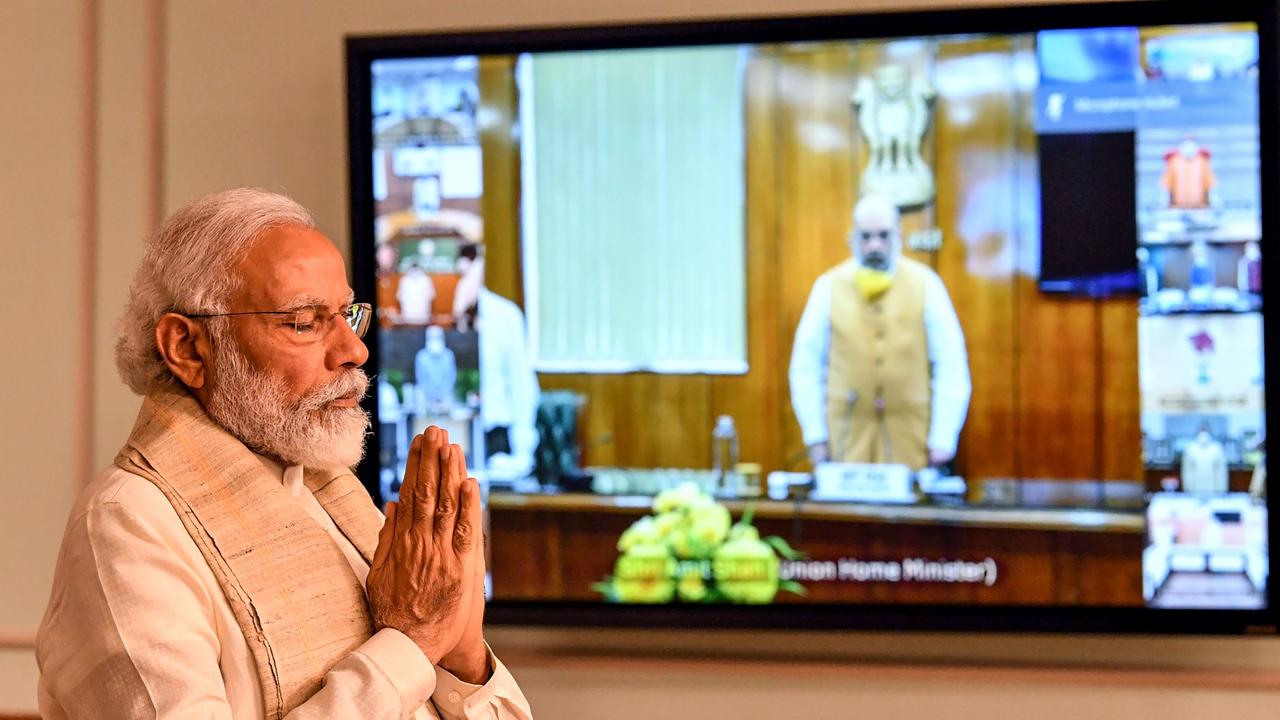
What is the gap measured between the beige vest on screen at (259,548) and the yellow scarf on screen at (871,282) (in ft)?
5.89

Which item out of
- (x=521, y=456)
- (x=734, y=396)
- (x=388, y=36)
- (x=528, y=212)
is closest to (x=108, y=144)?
(x=388, y=36)

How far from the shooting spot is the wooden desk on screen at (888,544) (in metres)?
3.03

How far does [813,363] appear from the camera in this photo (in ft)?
10.3

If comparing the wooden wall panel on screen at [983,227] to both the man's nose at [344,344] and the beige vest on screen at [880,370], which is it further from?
the man's nose at [344,344]

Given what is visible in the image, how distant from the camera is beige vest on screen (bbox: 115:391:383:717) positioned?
60.4 inches

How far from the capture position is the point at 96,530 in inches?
58.2

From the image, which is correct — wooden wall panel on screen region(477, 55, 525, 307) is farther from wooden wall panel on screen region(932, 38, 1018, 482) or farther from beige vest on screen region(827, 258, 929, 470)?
wooden wall panel on screen region(932, 38, 1018, 482)

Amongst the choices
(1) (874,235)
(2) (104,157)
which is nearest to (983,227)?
(1) (874,235)

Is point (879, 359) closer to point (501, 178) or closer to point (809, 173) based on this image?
point (809, 173)

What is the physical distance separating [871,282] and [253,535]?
192 cm

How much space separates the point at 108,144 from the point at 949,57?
2373 mm

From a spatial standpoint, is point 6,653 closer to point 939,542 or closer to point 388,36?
point 388,36

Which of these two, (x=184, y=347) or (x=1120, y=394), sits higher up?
(x=184, y=347)

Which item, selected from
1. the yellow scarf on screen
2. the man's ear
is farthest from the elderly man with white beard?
the yellow scarf on screen
